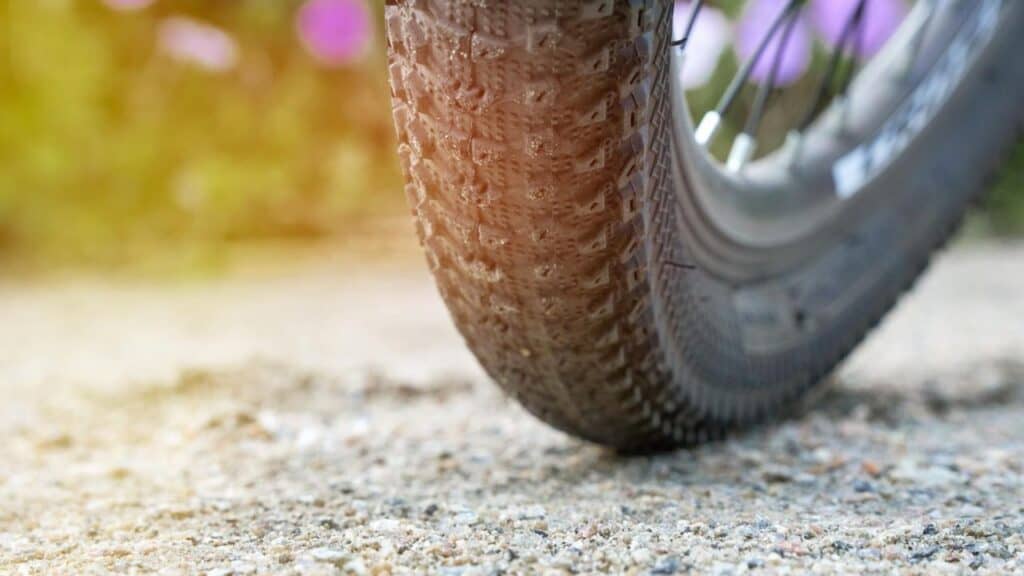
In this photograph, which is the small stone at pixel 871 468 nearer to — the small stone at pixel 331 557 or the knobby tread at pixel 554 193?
the knobby tread at pixel 554 193

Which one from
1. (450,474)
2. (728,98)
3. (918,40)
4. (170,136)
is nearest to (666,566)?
(450,474)

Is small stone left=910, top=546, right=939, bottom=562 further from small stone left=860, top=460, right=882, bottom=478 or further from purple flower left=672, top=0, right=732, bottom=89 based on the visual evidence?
purple flower left=672, top=0, right=732, bottom=89

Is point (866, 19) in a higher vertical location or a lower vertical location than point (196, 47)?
lower

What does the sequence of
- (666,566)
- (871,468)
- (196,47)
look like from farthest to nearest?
(196,47), (871,468), (666,566)

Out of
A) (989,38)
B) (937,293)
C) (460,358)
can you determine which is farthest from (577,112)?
(937,293)

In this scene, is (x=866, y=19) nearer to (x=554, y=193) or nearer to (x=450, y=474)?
(x=450, y=474)

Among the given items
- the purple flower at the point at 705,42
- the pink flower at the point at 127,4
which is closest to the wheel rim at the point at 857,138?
the purple flower at the point at 705,42
